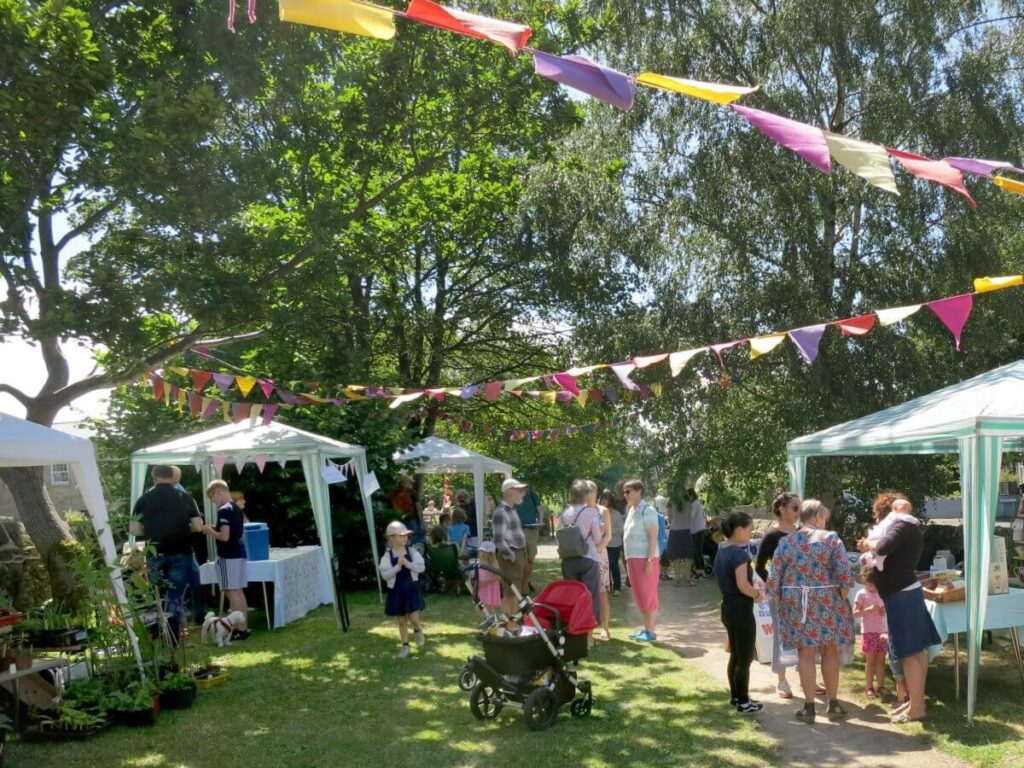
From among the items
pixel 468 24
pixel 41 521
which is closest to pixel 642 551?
pixel 468 24

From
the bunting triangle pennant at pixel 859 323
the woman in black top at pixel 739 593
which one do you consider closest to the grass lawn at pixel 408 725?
the woman in black top at pixel 739 593

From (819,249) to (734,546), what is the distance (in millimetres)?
7663

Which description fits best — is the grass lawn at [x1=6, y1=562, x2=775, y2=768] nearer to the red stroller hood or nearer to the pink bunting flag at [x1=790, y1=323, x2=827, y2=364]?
the red stroller hood

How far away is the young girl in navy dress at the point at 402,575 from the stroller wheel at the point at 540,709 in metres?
Result: 2.44

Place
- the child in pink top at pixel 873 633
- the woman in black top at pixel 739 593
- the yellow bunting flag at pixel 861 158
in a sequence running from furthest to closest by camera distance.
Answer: the child in pink top at pixel 873 633 < the woman in black top at pixel 739 593 < the yellow bunting flag at pixel 861 158

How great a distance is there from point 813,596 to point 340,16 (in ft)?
13.9

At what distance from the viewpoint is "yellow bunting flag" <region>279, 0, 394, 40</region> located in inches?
148

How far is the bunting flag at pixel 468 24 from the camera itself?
3811mm

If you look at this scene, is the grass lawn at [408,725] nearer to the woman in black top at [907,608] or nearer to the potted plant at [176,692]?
the potted plant at [176,692]

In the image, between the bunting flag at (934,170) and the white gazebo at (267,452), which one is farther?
the white gazebo at (267,452)

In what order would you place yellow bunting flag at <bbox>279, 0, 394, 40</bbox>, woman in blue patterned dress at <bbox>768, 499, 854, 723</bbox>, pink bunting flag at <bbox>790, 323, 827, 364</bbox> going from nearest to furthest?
yellow bunting flag at <bbox>279, 0, 394, 40</bbox> → woman in blue patterned dress at <bbox>768, 499, 854, 723</bbox> → pink bunting flag at <bbox>790, 323, 827, 364</bbox>

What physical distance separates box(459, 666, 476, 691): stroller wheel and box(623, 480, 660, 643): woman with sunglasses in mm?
2337

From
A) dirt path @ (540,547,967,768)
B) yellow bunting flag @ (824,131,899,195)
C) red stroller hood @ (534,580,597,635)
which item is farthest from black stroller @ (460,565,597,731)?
yellow bunting flag @ (824,131,899,195)

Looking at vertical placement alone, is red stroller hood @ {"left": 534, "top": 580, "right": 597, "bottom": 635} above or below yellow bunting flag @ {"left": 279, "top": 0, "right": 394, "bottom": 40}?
below
